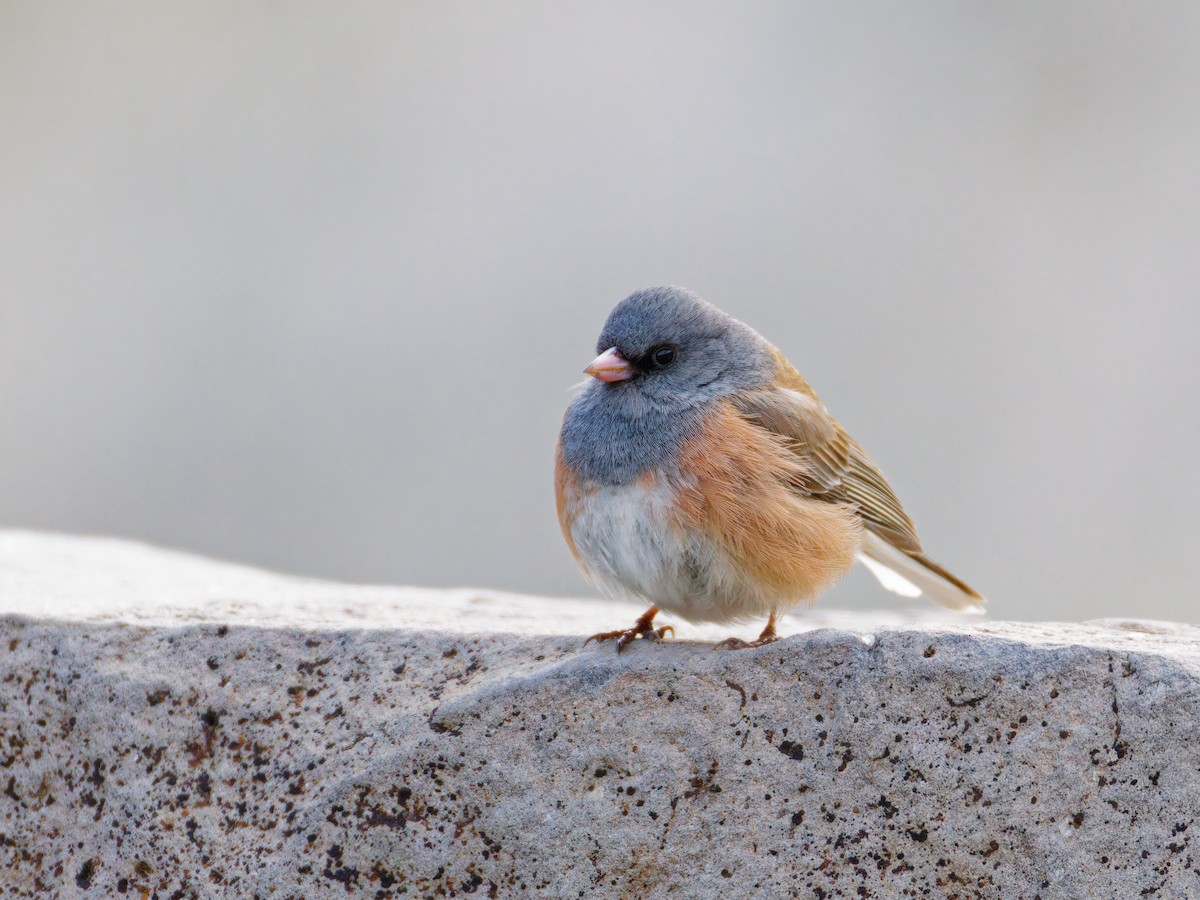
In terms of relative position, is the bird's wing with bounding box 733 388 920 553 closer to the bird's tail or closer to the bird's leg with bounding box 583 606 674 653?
the bird's tail

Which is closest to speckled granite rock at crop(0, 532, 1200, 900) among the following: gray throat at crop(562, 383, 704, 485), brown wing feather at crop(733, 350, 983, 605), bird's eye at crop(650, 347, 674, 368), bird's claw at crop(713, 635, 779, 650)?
bird's claw at crop(713, 635, 779, 650)

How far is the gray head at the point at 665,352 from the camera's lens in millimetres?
2709

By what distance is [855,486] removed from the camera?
118 inches

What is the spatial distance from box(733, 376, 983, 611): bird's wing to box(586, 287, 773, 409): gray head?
96 millimetres

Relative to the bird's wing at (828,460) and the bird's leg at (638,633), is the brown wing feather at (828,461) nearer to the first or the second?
the bird's wing at (828,460)

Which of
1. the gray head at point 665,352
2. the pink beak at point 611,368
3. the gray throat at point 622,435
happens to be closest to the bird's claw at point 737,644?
the gray throat at point 622,435

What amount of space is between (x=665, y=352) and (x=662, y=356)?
0.04 ft

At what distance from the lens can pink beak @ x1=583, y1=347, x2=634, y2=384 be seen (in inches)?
106

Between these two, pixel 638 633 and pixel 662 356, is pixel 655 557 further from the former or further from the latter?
pixel 662 356

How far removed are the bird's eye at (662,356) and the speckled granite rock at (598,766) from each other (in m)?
0.73

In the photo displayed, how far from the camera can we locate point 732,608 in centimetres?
254

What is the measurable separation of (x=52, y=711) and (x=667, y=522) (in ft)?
4.06

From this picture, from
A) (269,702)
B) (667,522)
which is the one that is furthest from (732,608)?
(269,702)

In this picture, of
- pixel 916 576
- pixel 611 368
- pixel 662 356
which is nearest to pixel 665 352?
pixel 662 356
